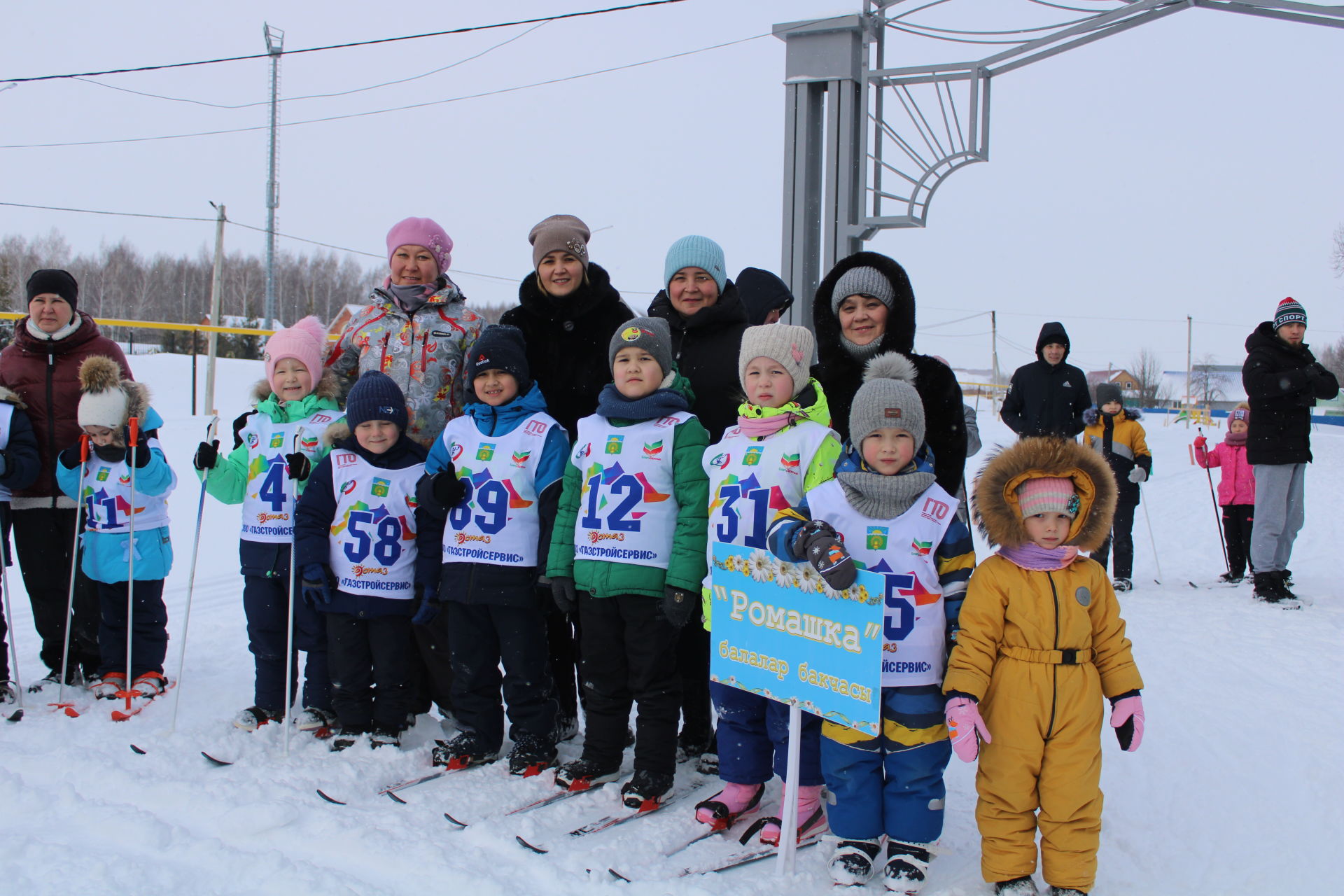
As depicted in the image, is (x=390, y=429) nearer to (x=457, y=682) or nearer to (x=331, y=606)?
(x=331, y=606)

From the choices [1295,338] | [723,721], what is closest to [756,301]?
[723,721]

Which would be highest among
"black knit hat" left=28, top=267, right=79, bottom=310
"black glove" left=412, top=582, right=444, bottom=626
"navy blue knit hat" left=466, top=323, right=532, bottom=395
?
"black knit hat" left=28, top=267, right=79, bottom=310

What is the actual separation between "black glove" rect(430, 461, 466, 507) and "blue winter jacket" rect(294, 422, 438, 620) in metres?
0.37

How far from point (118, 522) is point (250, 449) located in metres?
1.00

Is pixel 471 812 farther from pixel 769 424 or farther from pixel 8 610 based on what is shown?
pixel 8 610

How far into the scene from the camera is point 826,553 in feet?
8.59

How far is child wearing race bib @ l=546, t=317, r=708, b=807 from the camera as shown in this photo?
3.31 meters

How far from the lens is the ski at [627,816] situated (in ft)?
10.1

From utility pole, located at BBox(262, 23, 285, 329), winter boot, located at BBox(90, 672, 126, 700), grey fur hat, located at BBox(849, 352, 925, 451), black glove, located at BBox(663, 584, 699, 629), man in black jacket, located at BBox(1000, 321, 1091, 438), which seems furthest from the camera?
utility pole, located at BBox(262, 23, 285, 329)

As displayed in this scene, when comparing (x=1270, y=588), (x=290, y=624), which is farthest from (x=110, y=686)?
(x=1270, y=588)

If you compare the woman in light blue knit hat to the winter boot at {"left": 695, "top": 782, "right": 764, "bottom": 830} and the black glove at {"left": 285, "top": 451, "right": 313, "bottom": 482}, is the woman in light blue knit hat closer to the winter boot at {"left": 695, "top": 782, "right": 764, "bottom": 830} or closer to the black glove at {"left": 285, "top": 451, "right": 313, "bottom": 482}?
the winter boot at {"left": 695, "top": 782, "right": 764, "bottom": 830}

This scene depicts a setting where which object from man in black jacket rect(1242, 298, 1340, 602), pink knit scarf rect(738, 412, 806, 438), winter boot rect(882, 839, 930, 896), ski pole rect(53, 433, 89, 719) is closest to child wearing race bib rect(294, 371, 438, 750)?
ski pole rect(53, 433, 89, 719)

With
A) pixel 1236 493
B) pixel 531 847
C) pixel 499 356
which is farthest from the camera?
pixel 1236 493

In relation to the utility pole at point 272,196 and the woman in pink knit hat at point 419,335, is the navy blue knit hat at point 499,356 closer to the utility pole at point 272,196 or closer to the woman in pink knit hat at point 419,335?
the woman in pink knit hat at point 419,335
